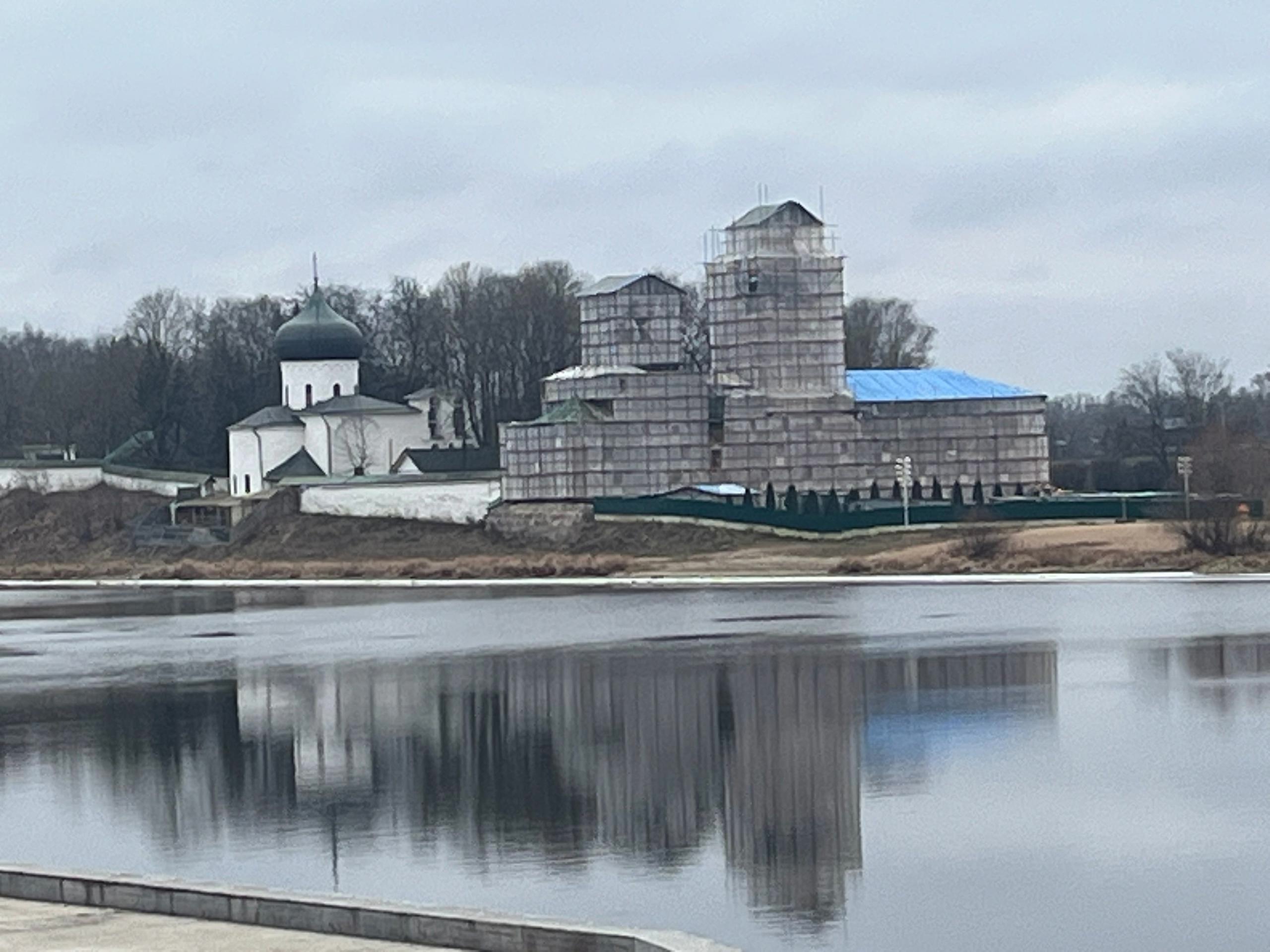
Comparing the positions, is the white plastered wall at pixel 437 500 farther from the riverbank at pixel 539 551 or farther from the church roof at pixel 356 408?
the church roof at pixel 356 408

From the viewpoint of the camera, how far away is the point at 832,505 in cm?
7231

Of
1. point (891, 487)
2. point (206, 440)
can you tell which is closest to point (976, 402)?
point (891, 487)

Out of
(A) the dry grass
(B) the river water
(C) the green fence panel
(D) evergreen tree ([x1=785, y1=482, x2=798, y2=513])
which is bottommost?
(B) the river water

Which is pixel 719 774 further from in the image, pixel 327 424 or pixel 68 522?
pixel 68 522

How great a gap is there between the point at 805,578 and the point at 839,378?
951 inches

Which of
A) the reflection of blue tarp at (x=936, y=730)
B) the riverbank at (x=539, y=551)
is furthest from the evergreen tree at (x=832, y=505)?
the reflection of blue tarp at (x=936, y=730)

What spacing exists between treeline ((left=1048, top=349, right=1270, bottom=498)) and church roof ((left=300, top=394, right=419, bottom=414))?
27.3 m

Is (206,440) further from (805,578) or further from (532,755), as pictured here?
(532,755)

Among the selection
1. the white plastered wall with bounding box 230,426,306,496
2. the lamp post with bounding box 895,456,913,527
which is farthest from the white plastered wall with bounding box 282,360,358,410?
the lamp post with bounding box 895,456,913,527

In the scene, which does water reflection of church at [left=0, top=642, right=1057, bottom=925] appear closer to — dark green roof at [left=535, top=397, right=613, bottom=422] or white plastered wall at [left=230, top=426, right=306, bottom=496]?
dark green roof at [left=535, top=397, right=613, bottom=422]

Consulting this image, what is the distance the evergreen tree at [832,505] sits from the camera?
69375mm

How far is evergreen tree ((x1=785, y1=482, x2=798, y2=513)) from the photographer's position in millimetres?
72062

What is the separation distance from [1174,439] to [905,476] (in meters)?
39.8

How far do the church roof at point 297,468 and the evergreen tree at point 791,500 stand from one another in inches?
740
